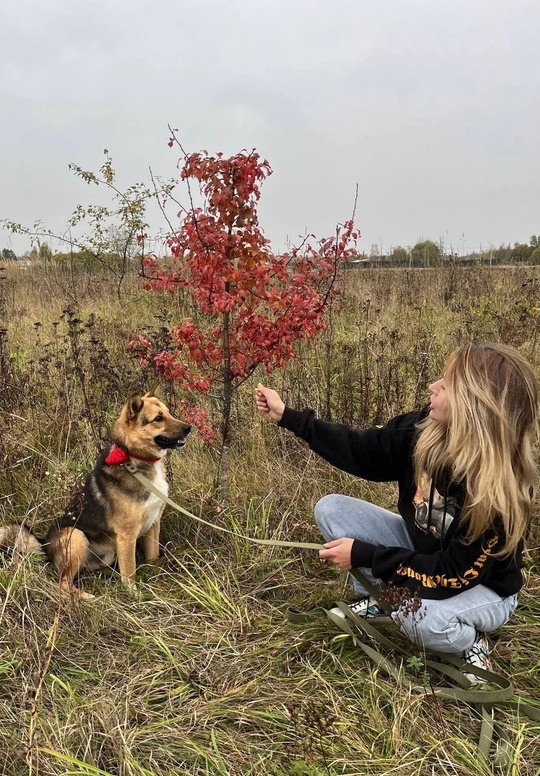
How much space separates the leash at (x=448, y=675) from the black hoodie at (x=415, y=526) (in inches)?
8.1

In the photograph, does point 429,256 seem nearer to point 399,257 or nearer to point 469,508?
point 399,257

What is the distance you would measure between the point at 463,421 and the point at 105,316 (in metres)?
7.26

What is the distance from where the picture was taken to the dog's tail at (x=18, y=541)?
10.6ft

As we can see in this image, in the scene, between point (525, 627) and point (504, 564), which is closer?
point (504, 564)

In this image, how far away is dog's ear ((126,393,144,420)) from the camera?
133 inches

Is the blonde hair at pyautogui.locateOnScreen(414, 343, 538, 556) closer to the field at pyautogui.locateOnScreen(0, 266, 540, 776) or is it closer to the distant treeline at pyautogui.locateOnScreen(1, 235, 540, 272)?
the field at pyautogui.locateOnScreen(0, 266, 540, 776)

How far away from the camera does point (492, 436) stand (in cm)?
237

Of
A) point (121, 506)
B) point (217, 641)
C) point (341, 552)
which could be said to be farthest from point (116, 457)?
point (341, 552)

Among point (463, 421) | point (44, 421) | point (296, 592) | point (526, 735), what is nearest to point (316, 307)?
point (463, 421)

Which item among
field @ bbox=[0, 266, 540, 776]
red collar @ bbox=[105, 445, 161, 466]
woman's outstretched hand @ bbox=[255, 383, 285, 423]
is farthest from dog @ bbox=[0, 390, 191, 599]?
woman's outstretched hand @ bbox=[255, 383, 285, 423]

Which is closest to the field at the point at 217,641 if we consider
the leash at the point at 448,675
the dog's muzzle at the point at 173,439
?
the leash at the point at 448,675

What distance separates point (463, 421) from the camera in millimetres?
2377

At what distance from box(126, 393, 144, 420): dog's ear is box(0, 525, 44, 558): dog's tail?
94 cm

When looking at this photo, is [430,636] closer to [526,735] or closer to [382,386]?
[526,735]
